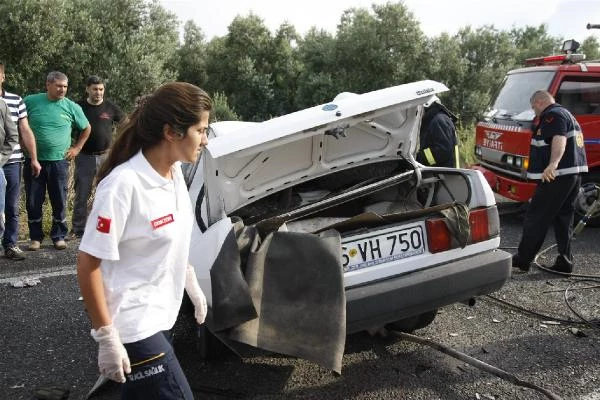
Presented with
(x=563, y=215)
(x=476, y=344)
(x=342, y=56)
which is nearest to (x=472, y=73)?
(x=342, y=56)

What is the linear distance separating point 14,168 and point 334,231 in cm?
419

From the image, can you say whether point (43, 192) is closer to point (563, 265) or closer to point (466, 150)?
point (563, 265)

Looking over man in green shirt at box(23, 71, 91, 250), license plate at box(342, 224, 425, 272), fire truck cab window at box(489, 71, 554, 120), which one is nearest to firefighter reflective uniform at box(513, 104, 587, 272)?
fire truck cab window at box(489, 71, 554, 120)

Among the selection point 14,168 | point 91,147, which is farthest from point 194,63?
point 14,168

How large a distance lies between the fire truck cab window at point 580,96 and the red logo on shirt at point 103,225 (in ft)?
21.6

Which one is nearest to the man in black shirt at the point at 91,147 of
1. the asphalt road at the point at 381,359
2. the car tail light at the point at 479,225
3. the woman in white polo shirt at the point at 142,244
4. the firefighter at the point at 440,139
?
the asphalt road at the point at 381,359

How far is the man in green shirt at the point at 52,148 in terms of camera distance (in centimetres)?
586

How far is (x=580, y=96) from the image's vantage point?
6801 mm

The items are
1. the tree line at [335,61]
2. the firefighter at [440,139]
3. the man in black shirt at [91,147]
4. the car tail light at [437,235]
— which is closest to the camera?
the car tail light at [437,235]

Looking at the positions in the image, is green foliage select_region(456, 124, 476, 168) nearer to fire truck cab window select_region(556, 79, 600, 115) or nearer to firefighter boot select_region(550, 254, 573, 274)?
fire truck cab window select_region(556, 79, 600, 115)

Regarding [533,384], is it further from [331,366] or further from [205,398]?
[205,398]

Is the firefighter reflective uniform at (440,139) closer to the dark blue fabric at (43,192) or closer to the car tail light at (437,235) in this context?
the car tail light at (437,235)

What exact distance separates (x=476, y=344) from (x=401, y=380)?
2.56 feet

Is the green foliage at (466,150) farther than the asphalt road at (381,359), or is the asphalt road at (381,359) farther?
the green foliage at (466,150)
